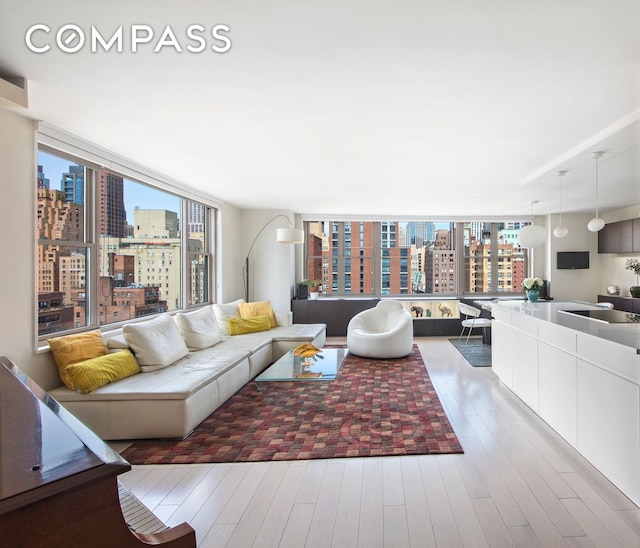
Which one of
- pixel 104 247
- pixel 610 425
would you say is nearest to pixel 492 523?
pixel 610 425

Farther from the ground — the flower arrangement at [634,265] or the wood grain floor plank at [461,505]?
the flower arrangement at [634,265]

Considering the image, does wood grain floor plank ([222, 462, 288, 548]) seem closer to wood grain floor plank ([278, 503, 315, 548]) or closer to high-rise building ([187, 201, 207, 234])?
wood grain floor plank ([278, 503, 315, 548])

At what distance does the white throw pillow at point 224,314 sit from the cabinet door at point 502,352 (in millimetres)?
3667

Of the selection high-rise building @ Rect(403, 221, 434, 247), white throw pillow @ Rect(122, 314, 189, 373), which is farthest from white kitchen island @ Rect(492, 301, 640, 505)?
high-rise building @ Rect(403, 221, 434, 247)

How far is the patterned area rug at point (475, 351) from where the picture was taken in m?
5.48

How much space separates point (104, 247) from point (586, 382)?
14.4 ft

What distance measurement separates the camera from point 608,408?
236 centimetres

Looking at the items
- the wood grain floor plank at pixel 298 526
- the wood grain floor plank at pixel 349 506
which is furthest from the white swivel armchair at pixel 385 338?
the wood grain floor plank at pixel 298 526

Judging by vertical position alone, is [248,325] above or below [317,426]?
above

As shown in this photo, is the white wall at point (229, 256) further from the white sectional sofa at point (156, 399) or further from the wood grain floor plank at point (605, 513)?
the wood grain floor plank at point (605, 513)

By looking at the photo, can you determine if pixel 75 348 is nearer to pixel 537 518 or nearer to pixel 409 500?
pixel 409 500

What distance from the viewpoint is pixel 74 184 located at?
3633mm

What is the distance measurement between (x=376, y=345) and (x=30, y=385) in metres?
4.70

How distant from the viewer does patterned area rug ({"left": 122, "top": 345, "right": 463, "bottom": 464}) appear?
112 inches
